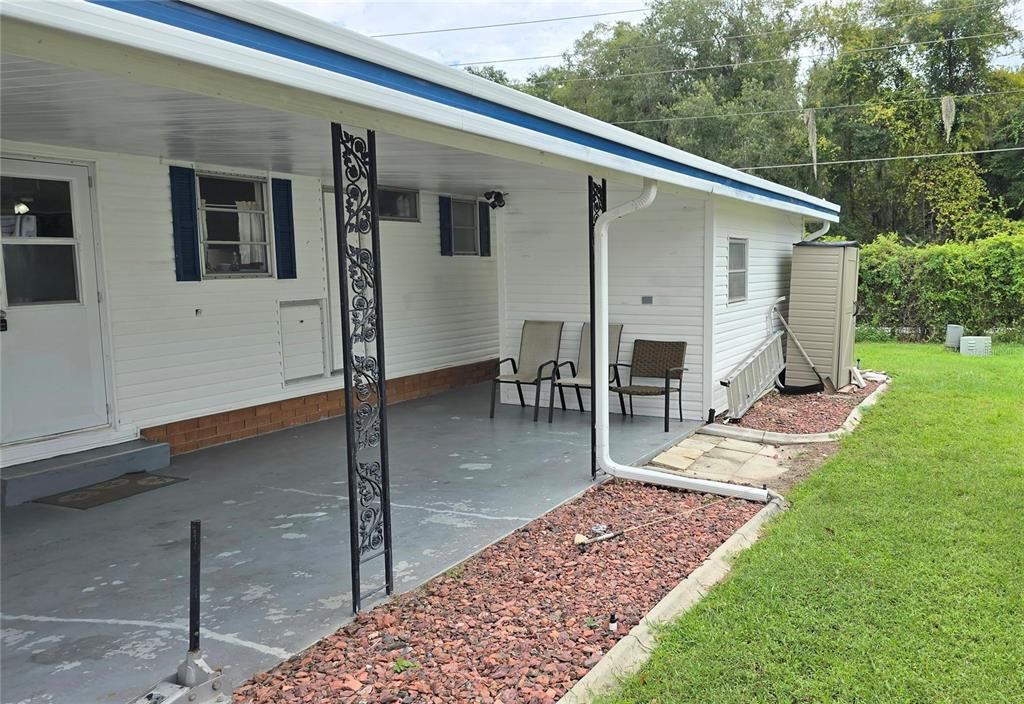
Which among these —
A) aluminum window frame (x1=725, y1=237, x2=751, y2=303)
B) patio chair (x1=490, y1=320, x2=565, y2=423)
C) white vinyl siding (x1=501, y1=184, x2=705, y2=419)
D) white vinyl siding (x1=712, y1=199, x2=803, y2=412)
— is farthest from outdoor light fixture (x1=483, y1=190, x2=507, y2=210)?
aluminum window frame (x1=725, y1=237, x2=751, y2=303)

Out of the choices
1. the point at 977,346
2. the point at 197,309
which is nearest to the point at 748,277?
the point at 197,309

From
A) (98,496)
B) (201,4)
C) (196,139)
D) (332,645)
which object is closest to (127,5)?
(201,4)

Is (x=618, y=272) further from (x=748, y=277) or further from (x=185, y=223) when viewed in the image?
(x=185, y=223)

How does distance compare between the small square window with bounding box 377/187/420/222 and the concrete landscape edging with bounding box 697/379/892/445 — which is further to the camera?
the small square window with bounding box 377/187/420/222

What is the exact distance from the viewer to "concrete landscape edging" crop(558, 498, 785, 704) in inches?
109

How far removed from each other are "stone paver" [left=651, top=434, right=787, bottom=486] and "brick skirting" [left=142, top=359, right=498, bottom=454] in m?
3.34

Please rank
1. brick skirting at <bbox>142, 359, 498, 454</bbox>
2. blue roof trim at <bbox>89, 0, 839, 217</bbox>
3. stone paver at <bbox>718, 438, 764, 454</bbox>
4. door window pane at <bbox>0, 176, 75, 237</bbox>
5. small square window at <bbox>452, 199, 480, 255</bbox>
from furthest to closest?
small square window at <bbox>452, 199, 480, 255</bbox>
stone paver at <bbox>718, 438, 764, 454</bbox>
brick skirting at <bbox>142, 359, 498, 454</bbox>
door window pane at <bbox>0, 176, 75, 237</bbox>
blue roof trim at <bbox>89, 0, 839, 217</bbox>

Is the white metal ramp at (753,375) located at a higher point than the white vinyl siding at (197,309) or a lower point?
lower

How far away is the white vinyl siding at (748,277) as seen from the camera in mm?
7379

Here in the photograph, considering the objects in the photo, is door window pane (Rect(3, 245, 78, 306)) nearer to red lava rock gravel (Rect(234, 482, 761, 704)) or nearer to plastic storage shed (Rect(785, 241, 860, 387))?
red lava rock gravel (Rect(234, 482, 761, 704))

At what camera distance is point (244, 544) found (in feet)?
13.6

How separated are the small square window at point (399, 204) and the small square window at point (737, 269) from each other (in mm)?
3448

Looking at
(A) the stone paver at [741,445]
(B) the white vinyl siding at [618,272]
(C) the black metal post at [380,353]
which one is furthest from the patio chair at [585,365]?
(C) the black metal post at [380,353]

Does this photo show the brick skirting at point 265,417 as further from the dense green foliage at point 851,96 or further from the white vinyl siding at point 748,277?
the dense green foliage at point 851,96
